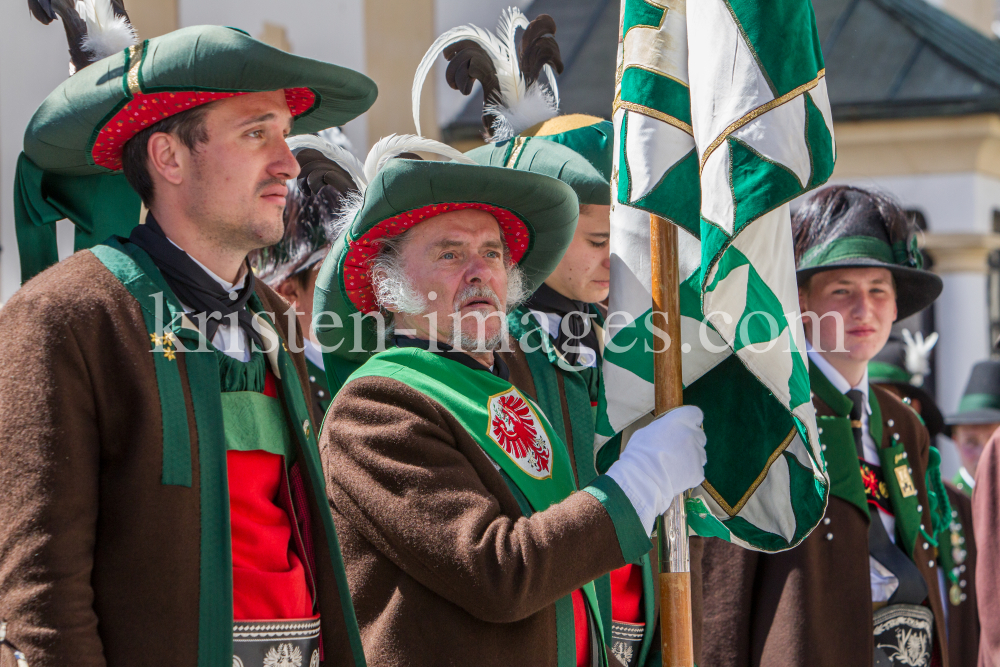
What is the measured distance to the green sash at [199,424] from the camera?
2.04 m

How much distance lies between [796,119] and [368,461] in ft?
3.92

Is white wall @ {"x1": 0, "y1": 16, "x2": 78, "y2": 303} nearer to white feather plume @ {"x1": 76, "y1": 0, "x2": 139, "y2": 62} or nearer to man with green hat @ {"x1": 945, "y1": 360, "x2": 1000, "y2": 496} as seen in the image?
white feather plume @ {"x1": 76, "y1": 0, "x2": 139, "y2": 62}

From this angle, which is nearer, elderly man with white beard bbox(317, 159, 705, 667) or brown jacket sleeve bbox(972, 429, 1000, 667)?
elderly man with white beard bbox(317, 159, 705, 667)

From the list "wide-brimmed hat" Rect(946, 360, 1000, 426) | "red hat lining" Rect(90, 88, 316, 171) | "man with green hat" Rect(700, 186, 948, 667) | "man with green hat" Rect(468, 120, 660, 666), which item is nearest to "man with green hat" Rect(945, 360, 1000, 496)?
"wide-brimmed hat" Rect(946, 360, 1000, 426)

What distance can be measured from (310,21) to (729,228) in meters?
7.55

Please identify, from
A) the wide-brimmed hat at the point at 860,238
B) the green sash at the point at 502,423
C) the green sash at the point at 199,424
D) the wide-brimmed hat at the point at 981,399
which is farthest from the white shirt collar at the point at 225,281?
the wide-brimmed hat at the point at 981,399

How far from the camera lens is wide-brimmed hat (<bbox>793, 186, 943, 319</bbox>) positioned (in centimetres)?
409

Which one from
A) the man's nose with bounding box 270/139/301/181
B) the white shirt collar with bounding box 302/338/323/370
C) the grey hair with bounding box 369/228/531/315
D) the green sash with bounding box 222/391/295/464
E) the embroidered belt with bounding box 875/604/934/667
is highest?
the man's nose with bounding box 270/139/301/181

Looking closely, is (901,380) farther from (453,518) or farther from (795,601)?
(453,518)

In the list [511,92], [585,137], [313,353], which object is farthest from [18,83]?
[585,137]

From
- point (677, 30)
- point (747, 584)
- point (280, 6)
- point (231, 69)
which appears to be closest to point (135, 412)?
point (231, 69)

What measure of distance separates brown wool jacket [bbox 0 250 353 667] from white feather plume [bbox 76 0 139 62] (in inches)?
22.6

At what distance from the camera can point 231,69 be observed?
7.09 ft

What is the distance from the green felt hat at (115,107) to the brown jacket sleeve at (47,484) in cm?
40
